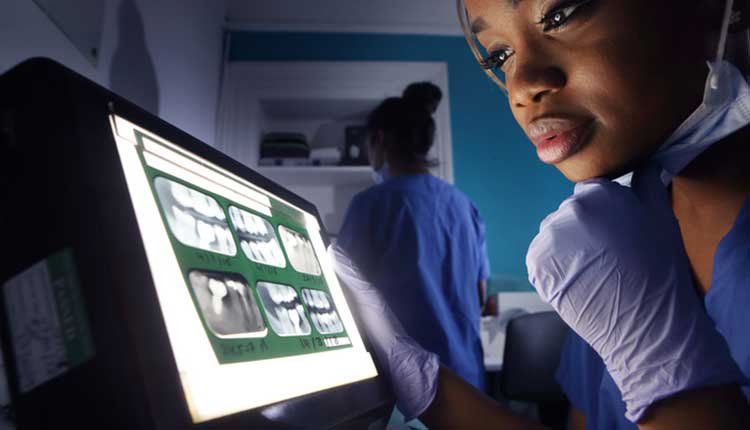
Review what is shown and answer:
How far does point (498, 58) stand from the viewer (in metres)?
0.75

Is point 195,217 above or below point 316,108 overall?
→ below

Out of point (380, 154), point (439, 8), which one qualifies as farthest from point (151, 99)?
point (439, 8)

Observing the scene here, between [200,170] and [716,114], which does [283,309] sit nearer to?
[200,170]

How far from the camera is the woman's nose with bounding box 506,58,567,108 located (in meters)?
0.58

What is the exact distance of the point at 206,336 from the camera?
30 centimetres

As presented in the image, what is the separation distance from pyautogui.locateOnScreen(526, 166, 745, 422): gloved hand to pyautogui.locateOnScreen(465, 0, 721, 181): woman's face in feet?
0.22

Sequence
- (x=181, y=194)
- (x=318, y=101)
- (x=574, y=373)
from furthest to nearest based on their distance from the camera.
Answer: (x=318, y=101) → (x=574, y=373) → (x=181, y=194)

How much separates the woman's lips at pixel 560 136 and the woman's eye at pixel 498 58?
0.59ft

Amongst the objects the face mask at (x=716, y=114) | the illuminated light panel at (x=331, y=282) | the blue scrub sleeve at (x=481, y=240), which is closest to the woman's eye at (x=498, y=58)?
the face mask at (x=716, y=114)

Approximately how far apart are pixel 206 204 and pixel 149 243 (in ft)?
0.36

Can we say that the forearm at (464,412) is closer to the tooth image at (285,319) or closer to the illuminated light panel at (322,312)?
the illuminated light panel at (322,312)

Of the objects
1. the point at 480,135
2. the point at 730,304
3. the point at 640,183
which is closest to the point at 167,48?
the point at 640,183

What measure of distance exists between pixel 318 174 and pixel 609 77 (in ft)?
5.84

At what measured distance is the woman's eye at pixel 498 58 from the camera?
720 millimetres
